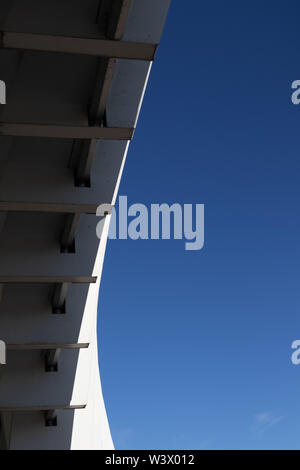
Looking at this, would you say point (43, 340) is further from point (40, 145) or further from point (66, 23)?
point (66, 23)

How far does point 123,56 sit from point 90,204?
2607mm

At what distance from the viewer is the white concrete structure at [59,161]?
6867 millimetres

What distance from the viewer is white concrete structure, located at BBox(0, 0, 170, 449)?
22.5 ft

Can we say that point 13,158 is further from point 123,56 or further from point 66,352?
point 66,352

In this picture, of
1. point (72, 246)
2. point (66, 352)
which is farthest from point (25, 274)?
point (66, 352)

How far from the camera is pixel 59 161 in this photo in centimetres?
910
